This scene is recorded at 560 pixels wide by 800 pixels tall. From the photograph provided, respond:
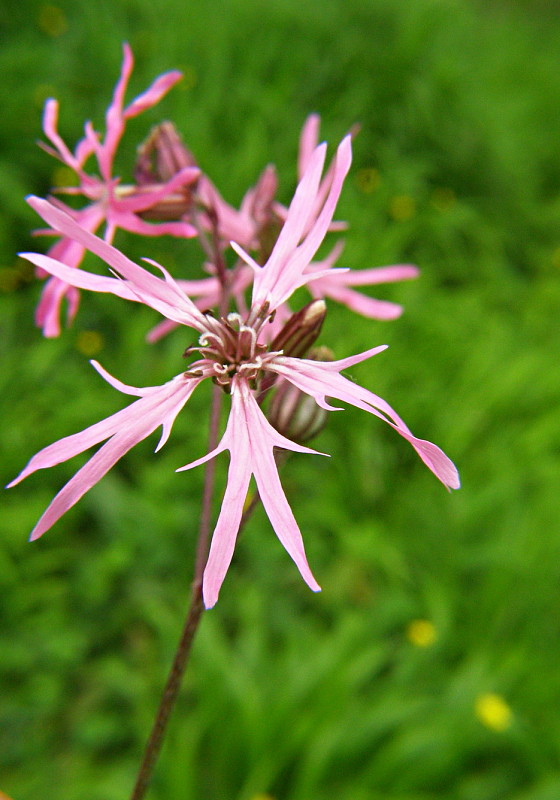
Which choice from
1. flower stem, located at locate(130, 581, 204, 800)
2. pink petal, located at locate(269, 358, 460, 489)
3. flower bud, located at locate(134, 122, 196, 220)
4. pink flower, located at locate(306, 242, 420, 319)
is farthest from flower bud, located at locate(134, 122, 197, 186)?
flower stem, located at locate(130, 581, 204, 800)

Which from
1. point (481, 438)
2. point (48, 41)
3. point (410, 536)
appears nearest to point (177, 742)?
point (410, 536)

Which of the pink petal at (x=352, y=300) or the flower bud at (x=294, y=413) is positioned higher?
the pink petal at (x=352, y=300)

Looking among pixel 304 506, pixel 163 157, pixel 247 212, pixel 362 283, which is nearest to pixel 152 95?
pixel 163 157

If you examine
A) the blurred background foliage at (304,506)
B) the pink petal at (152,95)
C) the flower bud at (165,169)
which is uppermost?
the pink petal at (152,95)

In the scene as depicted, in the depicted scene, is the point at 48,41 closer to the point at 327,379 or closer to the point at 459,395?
the point at 459,395

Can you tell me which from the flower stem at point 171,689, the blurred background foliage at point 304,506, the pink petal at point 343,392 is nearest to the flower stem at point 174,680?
the flower stem at point 171,689

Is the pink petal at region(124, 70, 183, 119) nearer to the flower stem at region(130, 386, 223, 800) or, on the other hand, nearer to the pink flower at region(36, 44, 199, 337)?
the pink flower at region(36, 44, 199, 337)

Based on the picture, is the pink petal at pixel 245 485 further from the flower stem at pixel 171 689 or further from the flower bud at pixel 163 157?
the flower bud at pixel 163 157
